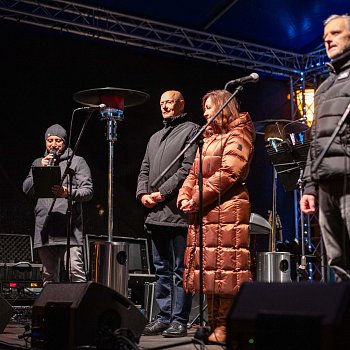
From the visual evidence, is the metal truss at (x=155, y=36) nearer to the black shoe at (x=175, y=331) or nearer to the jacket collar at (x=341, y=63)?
the black shoe at (x=175, y=331)

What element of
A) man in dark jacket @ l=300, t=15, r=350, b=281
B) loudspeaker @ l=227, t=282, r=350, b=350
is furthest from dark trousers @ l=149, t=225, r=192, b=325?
loudspeaker @ l=227, t=282, r=350, b=350

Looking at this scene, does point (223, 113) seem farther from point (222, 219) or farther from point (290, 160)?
point (290, 160)

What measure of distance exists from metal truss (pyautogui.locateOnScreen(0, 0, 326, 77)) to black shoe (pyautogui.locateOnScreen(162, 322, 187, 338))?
12.9 feet

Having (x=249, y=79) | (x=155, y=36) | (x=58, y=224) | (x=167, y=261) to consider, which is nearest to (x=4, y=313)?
(x=58, y=224)

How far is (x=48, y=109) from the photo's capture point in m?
7.26

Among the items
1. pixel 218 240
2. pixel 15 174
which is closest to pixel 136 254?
pixel 15 174

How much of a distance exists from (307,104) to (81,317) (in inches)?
232

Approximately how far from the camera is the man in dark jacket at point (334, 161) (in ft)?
9.15

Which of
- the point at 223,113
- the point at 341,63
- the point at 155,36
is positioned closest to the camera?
the point at 341,63

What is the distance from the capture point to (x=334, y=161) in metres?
2.80

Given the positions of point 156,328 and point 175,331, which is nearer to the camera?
point 175,331

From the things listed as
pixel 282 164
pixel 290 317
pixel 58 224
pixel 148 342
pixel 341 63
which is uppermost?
pixel 341 63

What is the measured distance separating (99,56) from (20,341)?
442 cm

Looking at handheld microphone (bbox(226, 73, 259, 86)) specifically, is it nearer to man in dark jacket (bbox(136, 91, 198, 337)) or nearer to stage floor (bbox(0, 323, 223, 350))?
man in dark jacket (bbox(136, 91, 198, 337))
